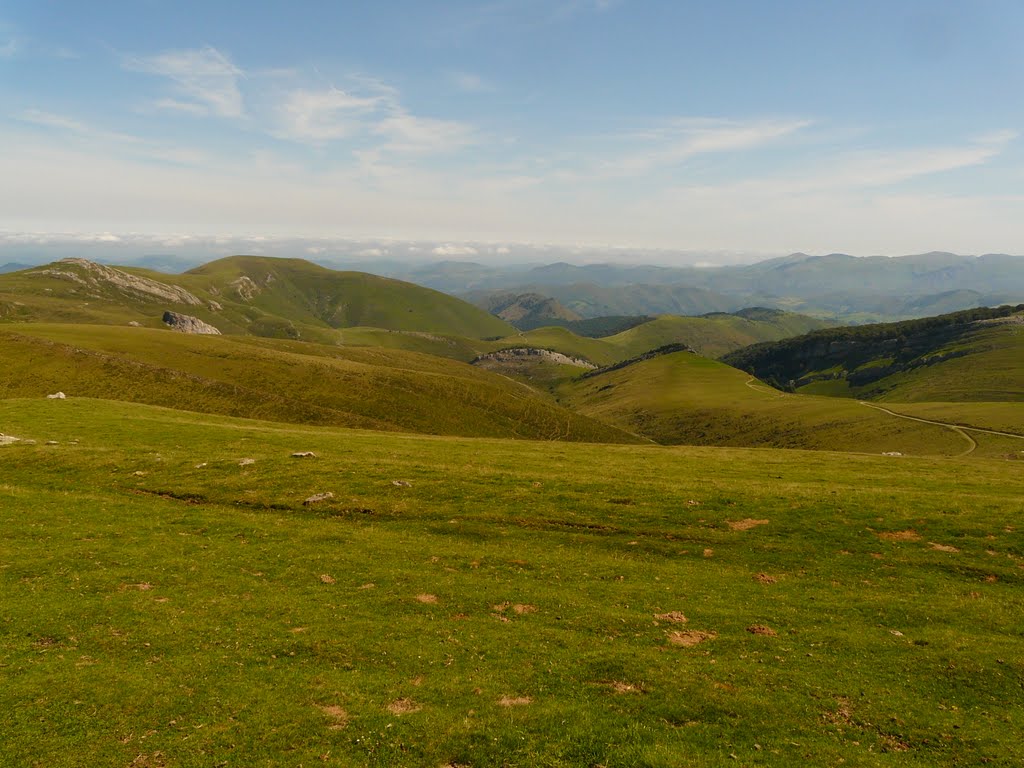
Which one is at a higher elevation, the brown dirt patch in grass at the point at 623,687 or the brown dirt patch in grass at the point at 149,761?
the brown dirt patch in grass at the point at 149,761

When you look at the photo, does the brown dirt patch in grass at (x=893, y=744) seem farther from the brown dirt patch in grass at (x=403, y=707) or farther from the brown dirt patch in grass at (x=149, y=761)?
the brown dirt patch in grass at (x=149, y=761)

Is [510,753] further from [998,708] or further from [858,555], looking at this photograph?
[858,555]

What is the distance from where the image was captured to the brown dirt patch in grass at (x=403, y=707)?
1762cm

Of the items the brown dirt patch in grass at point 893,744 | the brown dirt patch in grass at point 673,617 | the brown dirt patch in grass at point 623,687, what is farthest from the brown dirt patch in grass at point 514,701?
the brown dirt patch in grass at point 893,744

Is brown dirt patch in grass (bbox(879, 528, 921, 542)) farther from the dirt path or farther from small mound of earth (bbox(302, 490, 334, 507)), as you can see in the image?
the dirt path

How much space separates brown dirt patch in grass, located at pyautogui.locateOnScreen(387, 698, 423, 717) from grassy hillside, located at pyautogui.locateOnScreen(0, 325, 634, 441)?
108 meters

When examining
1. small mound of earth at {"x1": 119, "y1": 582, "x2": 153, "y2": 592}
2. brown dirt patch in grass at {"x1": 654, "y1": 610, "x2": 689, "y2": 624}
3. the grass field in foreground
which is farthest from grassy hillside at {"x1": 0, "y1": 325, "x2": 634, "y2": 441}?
brown dirt patch in grass at {"x1": 654, "y1": 610, "x2": 689, "y2": 624}

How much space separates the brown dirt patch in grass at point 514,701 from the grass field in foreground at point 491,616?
153 millimetres

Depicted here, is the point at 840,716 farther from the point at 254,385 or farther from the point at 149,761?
the point at 254,385

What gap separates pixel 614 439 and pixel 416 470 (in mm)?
158194

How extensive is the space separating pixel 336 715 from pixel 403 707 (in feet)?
7.64

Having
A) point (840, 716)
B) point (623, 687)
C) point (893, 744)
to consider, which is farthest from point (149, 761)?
point (893, 744)

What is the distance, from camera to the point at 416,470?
4372cm

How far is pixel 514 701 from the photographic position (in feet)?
60.7
